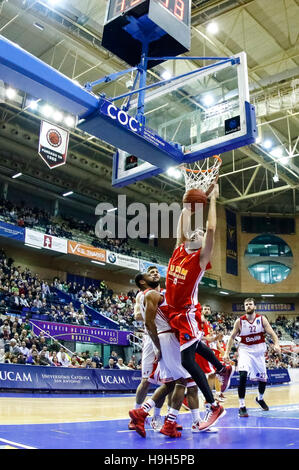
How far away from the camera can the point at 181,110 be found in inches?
319

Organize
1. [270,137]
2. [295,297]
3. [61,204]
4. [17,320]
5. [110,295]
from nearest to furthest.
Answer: [17,320] → [270,137] → [110,295] → [61,204] → [295,297]

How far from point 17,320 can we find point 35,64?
13.1 metres

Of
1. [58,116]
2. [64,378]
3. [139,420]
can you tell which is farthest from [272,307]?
[139,420]

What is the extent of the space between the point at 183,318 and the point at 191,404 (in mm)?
1067

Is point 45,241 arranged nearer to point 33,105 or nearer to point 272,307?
point 33,105

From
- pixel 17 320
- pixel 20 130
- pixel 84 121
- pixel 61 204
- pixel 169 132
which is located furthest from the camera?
pixel 61 204

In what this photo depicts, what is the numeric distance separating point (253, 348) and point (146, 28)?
5.67 m

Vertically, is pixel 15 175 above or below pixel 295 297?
above

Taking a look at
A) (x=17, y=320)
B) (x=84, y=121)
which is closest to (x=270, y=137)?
(x=17, y=320)

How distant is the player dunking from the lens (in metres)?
4.62

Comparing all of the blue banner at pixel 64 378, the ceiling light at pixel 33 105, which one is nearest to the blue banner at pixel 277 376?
the blue banner at pixel 64 378

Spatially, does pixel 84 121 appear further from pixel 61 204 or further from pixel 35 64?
pixel 61 204

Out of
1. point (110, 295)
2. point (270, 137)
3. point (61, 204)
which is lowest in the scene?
point (110, 295)

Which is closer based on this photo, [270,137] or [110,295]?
[270,137]
